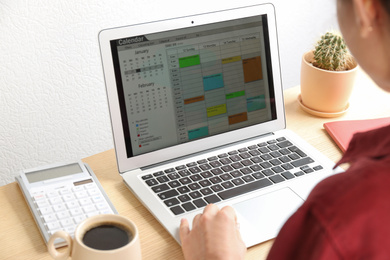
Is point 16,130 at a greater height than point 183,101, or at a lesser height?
lesser

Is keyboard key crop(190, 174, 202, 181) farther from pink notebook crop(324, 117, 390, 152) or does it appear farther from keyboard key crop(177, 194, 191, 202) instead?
pink notebook crop(324, 117, 390, 152)

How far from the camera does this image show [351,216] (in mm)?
474

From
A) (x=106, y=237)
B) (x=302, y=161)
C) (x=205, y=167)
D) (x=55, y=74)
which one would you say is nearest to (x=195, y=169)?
(x=205, y=167)

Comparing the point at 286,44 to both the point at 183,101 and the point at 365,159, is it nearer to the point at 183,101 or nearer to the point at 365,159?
the point at 183,101

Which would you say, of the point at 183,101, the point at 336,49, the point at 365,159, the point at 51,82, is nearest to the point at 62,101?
the point at 51,82

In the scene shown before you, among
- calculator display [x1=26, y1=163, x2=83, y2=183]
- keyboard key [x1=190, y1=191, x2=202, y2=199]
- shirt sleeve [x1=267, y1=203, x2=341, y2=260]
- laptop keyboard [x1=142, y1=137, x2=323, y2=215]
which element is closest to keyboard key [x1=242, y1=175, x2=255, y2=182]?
laptop keyboard [x1=142, y1=137, x2=323, y2=215]

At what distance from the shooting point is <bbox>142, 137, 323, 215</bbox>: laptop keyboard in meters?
1.02

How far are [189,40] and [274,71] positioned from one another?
0.22 m

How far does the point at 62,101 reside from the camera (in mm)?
1746

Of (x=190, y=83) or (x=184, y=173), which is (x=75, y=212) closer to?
(x=184, y=173)

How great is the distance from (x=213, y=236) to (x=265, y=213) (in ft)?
0.49

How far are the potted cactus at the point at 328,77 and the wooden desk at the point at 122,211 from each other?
0.11 feet

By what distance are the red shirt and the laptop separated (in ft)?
1.49

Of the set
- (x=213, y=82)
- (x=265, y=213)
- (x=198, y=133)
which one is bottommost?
(x=265, y=213)
